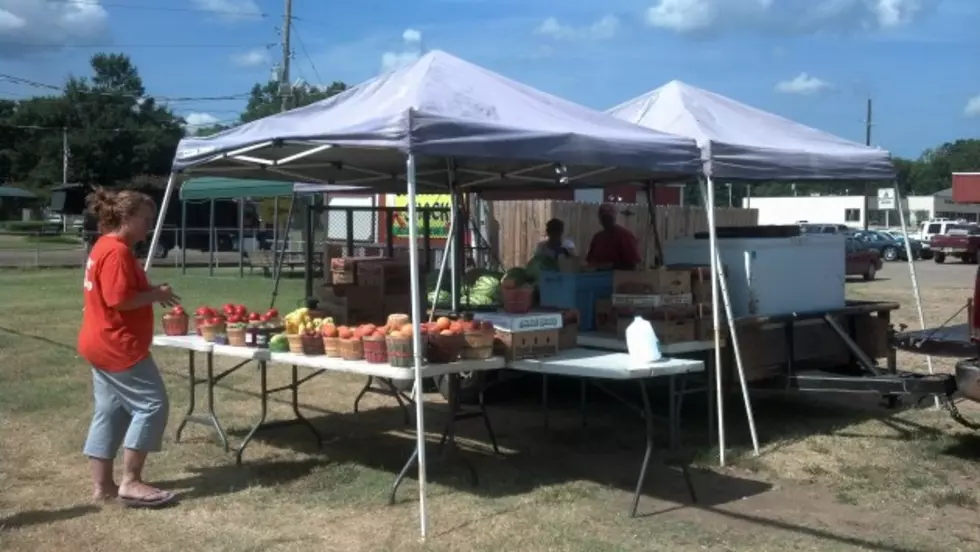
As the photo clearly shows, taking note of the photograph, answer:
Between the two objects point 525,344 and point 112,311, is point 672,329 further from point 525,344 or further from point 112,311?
point 112,311

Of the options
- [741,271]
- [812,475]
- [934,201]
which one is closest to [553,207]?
[741,271]

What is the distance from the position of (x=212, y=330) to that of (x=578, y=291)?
2.74m

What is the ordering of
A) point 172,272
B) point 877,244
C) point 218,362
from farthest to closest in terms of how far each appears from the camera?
1. point 877,244
2. point 172,272
3. point 218,362

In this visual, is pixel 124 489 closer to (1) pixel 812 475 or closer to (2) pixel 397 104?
(2) pixel 397 104

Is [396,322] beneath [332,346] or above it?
above

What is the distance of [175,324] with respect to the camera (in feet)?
25.6

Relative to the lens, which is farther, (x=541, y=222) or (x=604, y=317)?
(x=541, y=222)

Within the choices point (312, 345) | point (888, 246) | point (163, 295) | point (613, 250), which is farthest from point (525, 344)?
point (888, 246)

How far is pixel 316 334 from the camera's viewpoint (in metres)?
6.76

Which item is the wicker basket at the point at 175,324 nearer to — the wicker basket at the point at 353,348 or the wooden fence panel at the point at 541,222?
the wicker basket at the point at 353,348

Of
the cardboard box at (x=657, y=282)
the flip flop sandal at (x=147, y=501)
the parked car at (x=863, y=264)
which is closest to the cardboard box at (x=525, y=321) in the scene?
the cardboard box at (x=657, y=282)

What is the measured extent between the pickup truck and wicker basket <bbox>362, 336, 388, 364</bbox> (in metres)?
37.3

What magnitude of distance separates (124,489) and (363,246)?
265 inches

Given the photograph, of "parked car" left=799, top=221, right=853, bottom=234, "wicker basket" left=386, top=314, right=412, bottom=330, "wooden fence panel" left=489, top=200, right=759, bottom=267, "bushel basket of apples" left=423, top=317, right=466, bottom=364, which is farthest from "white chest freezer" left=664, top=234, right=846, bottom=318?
"wooden fence panel" left=489, top=200, right=759, bottom=267
